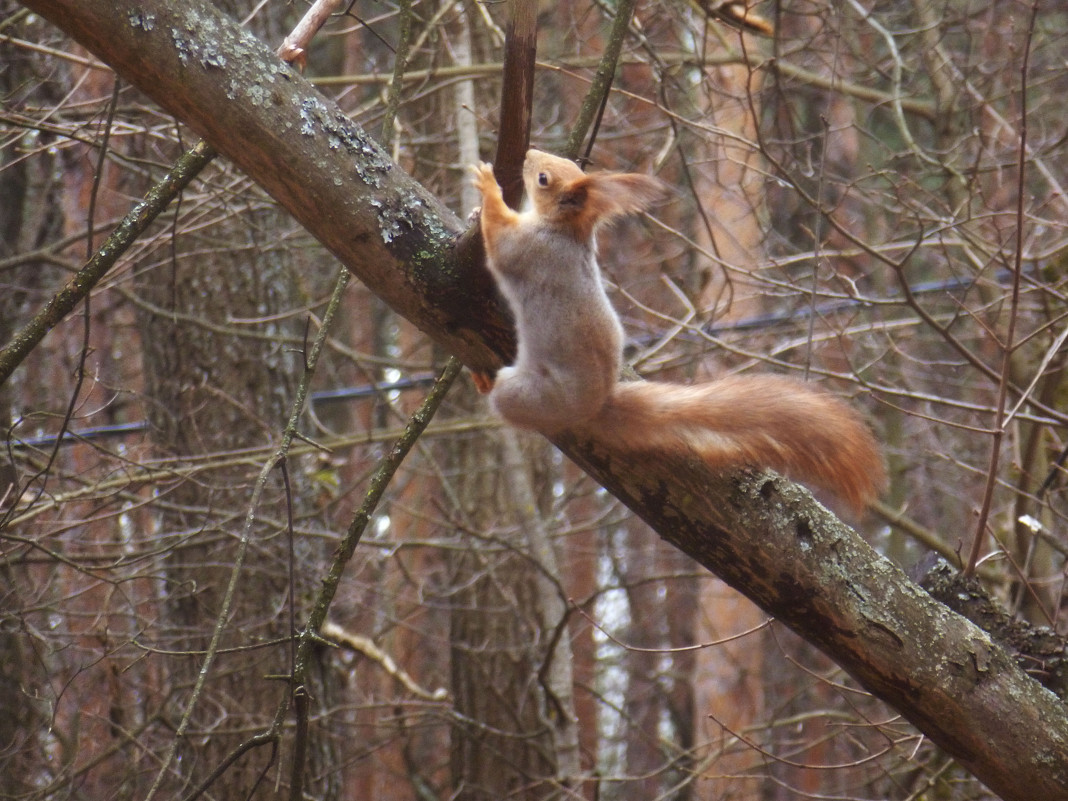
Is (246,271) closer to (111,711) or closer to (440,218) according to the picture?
(111,711)

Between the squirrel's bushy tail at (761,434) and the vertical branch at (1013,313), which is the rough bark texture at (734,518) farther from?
the vertical branch at (1013,313)

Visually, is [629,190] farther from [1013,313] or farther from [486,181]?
[1013,313]

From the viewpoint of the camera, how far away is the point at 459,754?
6.53 metres

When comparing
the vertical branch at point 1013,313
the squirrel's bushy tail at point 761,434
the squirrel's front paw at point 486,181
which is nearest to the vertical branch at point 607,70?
the squirrel's front paw at point 486,181

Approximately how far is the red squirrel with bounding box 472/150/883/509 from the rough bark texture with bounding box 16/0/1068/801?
8cm

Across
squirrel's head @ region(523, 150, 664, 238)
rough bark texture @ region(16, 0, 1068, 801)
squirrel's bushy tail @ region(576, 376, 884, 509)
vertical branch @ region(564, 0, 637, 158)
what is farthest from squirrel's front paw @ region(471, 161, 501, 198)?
squirrel's bushy tail @ region(576, 376, 884, 509)

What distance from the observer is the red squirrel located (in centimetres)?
249

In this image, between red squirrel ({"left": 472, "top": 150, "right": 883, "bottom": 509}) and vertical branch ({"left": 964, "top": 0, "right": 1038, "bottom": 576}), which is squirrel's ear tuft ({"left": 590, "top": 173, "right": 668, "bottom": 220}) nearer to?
red squirrel ({"left": 472, "top": 150, "right": 883, "bottom": 509})

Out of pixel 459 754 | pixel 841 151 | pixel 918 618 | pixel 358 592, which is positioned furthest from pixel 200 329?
pixel 841 151

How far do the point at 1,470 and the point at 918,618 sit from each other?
3.87m

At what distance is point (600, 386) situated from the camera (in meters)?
2.68

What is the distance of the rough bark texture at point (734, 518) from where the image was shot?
2.29 metres

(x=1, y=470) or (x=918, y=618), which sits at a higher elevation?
(x=1, y=470)

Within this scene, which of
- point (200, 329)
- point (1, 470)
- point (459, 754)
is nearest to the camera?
point (1, 470)
